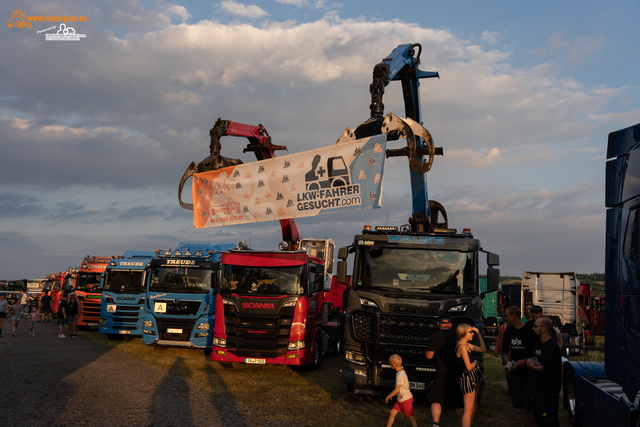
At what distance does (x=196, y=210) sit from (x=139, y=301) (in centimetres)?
771

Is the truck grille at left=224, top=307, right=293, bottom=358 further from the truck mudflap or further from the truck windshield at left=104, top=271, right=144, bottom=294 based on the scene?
the truck windshield at left=104, top=271, right=144, bottom=294

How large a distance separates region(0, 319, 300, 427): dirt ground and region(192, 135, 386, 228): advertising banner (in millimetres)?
4345

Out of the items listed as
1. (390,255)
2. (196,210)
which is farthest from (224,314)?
(390,255)

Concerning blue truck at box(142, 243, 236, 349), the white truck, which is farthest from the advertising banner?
the white truck

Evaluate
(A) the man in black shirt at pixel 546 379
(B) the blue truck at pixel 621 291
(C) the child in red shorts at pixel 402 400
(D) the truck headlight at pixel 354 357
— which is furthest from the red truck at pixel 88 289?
(B) the blue truck at pixel 621 291

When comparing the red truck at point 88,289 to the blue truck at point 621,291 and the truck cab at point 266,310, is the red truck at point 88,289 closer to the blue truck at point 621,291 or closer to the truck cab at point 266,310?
the truck cab at point 266,310

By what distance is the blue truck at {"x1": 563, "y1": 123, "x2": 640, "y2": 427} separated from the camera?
557 centimetres

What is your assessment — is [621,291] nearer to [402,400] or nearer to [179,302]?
[402,400]

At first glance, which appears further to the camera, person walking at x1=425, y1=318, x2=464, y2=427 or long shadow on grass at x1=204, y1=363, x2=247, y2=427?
long shadow on grass at x1=204, y1=363, x2=247, y2=427

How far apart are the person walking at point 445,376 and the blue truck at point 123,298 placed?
47.6ft

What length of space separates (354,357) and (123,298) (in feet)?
42.2

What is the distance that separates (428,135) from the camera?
33.6 feet

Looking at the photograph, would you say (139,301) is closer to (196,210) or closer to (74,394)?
(196,210)

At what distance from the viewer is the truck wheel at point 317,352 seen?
549 inches
